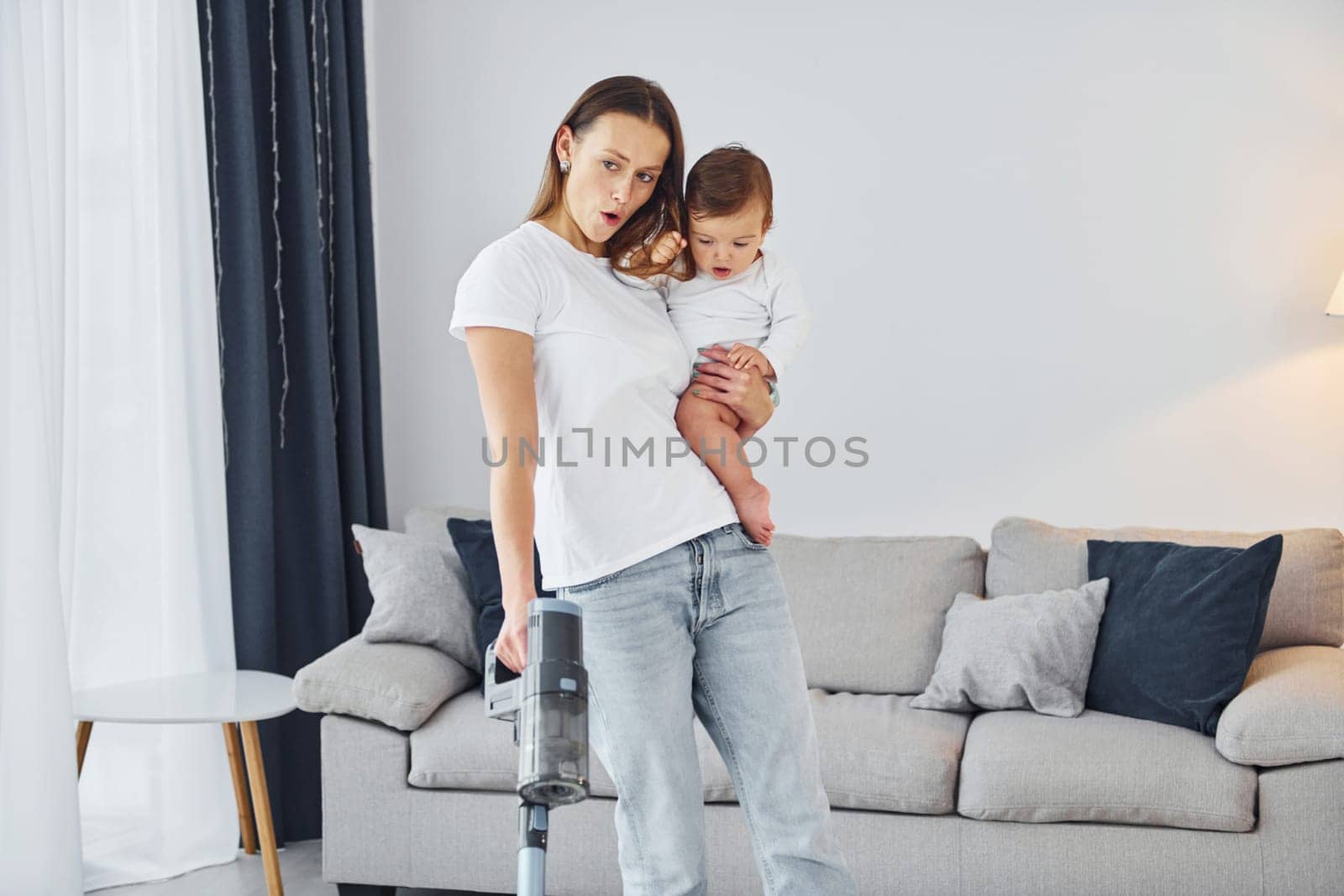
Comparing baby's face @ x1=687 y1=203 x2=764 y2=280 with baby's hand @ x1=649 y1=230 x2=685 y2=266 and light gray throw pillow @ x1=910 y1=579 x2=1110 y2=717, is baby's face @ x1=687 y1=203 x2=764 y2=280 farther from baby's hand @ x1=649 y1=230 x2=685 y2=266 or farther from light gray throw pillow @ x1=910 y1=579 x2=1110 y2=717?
light gray throw pillow @ x1=910 y1=579 x2=1110 y2=717

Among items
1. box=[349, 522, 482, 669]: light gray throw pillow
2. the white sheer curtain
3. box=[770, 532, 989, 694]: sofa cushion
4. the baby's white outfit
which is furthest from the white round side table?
the baby's white outfit

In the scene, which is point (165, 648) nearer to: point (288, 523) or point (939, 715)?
point (288, 523)

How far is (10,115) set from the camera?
2357mm

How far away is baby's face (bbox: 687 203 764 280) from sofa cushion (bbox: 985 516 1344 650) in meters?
1.43

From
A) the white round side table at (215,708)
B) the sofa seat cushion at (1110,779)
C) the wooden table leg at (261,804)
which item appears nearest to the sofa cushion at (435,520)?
the white round side table at (215,708)

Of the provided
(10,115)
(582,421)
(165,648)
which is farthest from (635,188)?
(165,648)

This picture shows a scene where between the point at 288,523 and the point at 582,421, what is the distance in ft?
6.86

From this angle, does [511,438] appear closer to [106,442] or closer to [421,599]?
[421,599]

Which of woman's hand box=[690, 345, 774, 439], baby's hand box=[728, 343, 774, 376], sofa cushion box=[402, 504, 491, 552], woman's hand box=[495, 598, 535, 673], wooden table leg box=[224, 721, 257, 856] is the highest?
baby's hand box=[728, 343, 774, 376]

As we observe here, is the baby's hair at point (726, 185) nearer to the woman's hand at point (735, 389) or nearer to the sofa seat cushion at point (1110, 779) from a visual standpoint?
the woman's hand at point (735, 389)

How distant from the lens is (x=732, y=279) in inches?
69.4

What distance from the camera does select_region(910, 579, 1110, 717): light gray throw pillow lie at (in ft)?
8.77

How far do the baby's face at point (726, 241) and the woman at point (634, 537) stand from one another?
22 cm

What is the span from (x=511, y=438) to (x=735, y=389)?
0.37 metres
